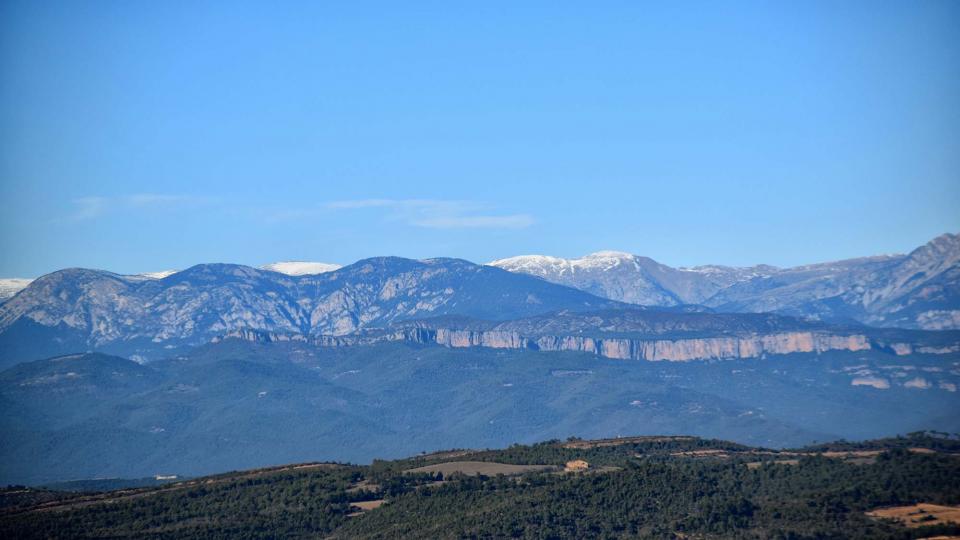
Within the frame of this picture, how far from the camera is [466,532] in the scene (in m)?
196

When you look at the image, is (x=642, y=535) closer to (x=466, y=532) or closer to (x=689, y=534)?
(x=689, y=534)

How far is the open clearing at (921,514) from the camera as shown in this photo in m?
186

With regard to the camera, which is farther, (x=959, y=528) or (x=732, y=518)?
(x=732, y=518)

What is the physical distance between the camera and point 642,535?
195 m

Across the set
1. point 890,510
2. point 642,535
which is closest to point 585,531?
point 642,535

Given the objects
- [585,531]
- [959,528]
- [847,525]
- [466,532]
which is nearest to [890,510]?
[847,525]

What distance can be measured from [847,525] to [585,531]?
105 ft

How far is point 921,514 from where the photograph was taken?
630 feet

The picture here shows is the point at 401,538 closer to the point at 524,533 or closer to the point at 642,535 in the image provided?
the point at 524,533

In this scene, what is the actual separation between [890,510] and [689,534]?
1020 inches

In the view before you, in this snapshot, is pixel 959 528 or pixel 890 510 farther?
pixel 890 510

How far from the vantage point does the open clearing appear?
18612 cm

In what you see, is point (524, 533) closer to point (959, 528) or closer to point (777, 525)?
point (777, 525)

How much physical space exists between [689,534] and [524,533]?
20.3m
